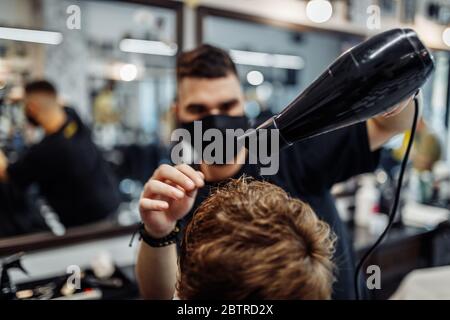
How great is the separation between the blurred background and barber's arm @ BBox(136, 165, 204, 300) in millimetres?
913

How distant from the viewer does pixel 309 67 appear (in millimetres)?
2238

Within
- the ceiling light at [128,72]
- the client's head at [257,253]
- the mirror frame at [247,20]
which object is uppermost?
the mirror frame at [247,20]

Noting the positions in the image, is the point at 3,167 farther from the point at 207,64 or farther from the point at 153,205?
the point at 153,205

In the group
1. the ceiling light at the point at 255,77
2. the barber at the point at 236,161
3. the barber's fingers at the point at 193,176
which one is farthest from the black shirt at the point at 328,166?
the ceiling light at the point at 255,77

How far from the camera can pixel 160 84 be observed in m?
2.24

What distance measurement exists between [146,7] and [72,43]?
54cm

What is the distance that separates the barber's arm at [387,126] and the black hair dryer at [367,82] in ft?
1.06

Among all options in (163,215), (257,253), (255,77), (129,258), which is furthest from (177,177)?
(255,77)

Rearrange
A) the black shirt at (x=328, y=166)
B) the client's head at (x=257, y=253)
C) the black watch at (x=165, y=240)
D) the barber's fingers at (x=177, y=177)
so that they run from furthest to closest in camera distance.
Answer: the black shirt at (x=328, y=166)
the black watch at (x=165, y=240)
the barber's fingers at (x=177, y=177)
the client's head at (x=257, y=253)

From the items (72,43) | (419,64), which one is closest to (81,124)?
(72,43)

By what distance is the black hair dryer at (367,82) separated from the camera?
1.57 feet

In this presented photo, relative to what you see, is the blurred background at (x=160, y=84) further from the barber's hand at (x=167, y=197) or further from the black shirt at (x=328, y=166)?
the barber's hand at (x=167, y=197)

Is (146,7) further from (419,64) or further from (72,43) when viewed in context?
(419,64)

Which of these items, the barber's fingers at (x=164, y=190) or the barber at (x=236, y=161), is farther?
the barber at (x=236, y=161)
